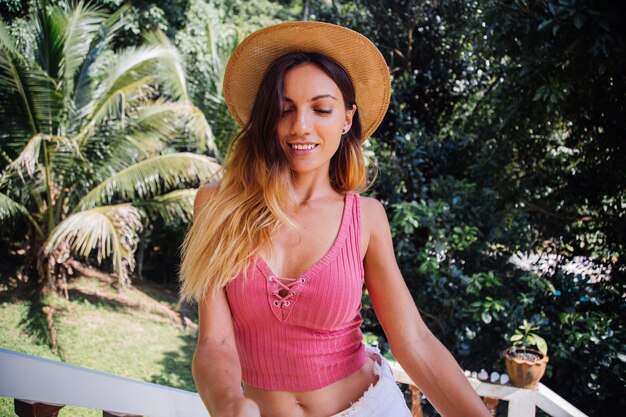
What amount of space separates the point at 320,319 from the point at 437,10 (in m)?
6.53

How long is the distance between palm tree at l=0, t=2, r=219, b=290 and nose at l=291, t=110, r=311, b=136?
16.1 ft

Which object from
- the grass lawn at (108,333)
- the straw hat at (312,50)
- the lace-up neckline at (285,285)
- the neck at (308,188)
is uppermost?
the straw hat at (312,50)

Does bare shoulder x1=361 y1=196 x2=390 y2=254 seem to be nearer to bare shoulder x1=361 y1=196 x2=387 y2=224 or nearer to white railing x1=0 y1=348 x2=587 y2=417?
bare shoulder x1=361 y1=196 x2=387 y2=224

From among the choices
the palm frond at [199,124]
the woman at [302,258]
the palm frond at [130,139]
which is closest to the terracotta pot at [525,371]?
the woman at [302,258]

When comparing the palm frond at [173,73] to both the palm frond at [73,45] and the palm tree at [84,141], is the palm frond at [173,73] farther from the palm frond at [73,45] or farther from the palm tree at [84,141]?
the palm frond at [73,45]

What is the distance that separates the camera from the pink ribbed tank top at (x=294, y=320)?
53.8 inches

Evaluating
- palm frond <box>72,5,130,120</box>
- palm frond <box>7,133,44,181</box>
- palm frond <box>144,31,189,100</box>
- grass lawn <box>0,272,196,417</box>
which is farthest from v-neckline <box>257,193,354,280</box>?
palm frond <box>72,5,130,120</box>

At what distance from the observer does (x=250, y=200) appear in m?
1.56

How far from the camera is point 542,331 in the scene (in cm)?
409

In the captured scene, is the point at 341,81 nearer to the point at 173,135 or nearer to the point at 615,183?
the point at 615,183

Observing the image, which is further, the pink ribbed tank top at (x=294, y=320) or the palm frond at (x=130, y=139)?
the palm frond at (x=130, y=139)

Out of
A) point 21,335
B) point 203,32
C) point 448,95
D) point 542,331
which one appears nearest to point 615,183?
point 542,331

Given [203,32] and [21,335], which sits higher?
[203,32]

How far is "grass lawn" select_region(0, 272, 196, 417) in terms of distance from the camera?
232 inches
